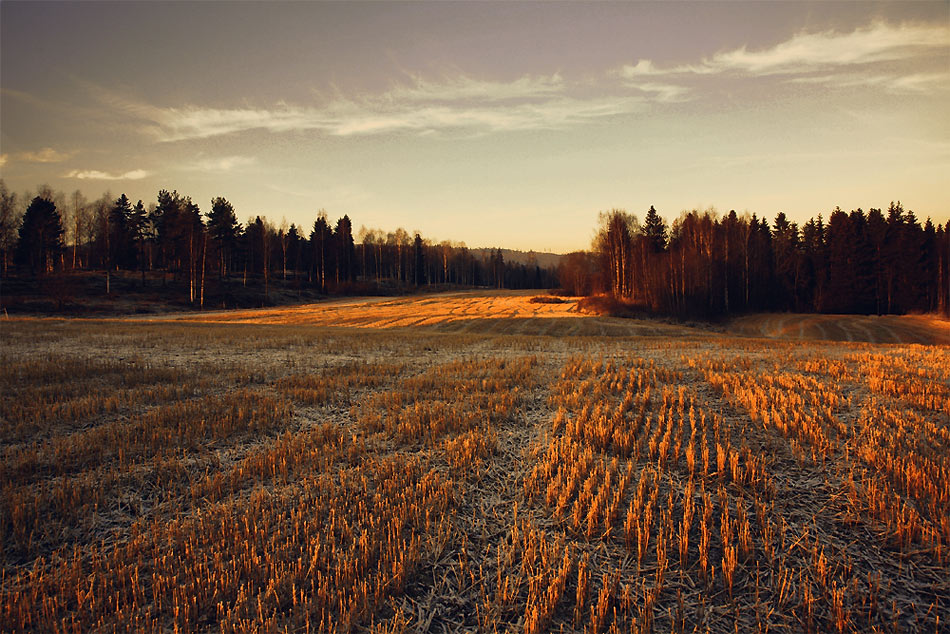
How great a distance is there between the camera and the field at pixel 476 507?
Result: 376 cm

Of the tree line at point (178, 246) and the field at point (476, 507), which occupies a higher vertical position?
the tree line at point (178, 246)

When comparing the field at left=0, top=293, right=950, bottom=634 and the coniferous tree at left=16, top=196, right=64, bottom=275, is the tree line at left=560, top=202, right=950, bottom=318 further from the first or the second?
the coniferous tree at left=16, top=196, right=64, bottom=275

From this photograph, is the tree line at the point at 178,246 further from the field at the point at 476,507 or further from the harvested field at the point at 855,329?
the harvested field at the point at 855,329

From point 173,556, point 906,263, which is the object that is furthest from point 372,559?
point 906,263

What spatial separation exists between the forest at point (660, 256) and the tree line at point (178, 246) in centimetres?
32

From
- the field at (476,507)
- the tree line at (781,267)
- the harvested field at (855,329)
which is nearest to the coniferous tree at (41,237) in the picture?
the field at (476,507)

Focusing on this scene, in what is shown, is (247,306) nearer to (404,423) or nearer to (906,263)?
(404,423)

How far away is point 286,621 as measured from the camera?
3.54 m

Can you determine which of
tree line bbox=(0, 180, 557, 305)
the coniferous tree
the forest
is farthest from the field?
the coniferous tree

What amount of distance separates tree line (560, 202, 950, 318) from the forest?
16cm

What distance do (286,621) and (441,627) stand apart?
1.33 m

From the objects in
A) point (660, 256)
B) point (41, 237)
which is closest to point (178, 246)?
point (41, 237)

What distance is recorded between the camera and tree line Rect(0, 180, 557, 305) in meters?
62.3

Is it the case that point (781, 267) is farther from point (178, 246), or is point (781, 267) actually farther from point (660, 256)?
point (178, 246)
